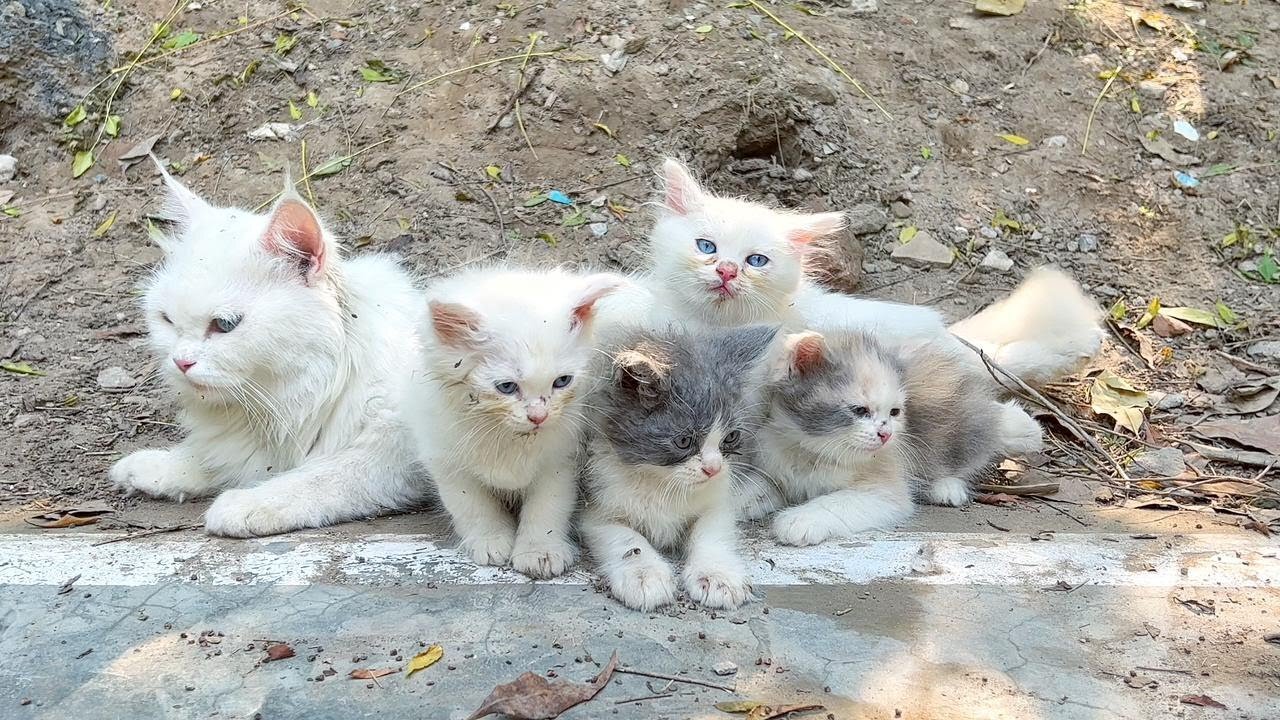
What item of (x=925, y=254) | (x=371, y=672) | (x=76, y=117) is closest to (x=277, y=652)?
(x=371, y=672)

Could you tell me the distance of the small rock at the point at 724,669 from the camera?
2.76 meters

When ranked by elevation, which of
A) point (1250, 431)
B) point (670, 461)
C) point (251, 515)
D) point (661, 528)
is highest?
point (670, 461)

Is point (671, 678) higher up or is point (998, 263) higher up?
point (671, 678)

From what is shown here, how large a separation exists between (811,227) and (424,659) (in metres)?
2.34

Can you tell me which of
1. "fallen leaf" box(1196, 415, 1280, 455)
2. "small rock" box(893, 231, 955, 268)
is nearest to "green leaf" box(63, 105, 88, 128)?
"small rock" box(893, 231, 955, 268)

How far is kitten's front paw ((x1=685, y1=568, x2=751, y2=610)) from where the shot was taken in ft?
10.2

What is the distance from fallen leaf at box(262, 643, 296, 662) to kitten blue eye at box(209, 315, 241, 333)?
3.91 feet

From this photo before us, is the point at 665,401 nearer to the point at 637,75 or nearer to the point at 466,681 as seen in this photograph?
the point at 466,681

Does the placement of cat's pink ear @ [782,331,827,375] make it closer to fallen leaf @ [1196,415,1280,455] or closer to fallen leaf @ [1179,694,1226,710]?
fallen leaf @ [1179,694,1226,710]

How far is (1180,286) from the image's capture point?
220 inches

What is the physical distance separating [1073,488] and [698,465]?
1826 millimetres

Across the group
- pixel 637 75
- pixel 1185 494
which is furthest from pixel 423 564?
pixel 637 75

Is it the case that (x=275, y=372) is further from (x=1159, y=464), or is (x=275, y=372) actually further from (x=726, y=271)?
(x=1159, y=464)

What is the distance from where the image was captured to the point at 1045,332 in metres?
4.79
